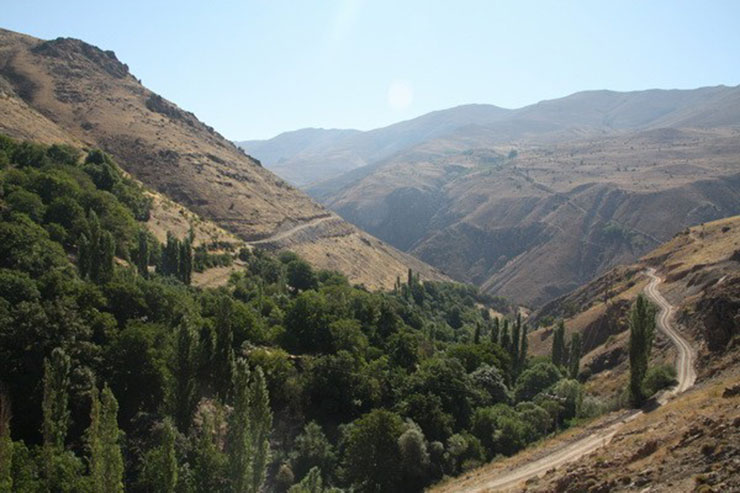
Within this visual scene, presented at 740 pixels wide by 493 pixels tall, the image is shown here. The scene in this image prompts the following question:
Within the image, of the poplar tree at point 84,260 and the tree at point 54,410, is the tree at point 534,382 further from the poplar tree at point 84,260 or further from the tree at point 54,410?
the poplar tree at point 84,260

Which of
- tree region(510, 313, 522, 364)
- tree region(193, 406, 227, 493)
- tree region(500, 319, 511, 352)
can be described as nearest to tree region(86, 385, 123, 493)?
tree region(193, 406, 227, 493)

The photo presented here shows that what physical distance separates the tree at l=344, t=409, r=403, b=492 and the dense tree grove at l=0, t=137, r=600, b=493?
9 centimetres

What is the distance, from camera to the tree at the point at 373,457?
102ft

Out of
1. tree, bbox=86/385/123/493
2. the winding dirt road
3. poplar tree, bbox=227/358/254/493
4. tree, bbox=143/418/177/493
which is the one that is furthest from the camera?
the winding dirt road

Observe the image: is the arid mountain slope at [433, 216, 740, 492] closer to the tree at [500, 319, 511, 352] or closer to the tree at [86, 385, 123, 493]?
the tree at [500, 319, 511, 352]

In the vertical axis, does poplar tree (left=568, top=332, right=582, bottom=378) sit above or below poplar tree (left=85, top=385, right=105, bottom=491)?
below

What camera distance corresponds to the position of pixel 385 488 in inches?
1234

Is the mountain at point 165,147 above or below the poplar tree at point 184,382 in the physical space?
above

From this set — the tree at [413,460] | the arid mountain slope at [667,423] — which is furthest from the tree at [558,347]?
the tree at [413,460]

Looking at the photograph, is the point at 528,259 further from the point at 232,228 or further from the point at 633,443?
the point at 633,443

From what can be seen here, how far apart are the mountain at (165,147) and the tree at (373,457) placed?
250ft

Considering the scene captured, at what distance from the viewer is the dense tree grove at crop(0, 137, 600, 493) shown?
84.5ft

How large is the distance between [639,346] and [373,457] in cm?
2043

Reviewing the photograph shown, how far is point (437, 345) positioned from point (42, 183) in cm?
4709
